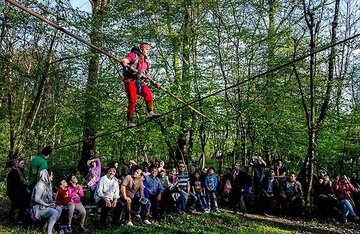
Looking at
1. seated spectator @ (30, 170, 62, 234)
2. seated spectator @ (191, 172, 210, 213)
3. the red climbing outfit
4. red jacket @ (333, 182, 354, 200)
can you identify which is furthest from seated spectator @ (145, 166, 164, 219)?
red jacket @ (333, 182, 354, 200)

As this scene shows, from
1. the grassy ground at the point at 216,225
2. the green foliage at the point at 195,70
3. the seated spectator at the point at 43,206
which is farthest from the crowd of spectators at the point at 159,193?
the green foliage at the point at 195,70

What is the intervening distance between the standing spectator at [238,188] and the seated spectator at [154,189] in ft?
7.72

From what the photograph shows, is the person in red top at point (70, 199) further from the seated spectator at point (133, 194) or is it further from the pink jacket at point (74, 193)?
the seated spectator at point (133, 194)

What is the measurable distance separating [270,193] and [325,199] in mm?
1360

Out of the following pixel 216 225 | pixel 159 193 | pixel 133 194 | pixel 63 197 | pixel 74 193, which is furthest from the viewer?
pixel 159 193

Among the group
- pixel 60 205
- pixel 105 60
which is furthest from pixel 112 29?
pixel 60 205

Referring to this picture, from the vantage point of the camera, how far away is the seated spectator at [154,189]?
28.5 ft

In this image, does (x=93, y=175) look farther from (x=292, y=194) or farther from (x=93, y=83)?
(x=292, y=194)

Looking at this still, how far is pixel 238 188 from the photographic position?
10.4m

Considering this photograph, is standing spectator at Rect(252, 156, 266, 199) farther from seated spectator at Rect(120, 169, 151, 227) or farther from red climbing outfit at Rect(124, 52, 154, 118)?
red climbing outfit at Rect(124, 52, 154, 118)

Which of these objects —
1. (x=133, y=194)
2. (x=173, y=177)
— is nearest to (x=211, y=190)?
(x=173, y=177)

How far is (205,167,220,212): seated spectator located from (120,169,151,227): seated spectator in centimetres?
203

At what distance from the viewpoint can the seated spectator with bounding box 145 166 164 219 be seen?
8688mm

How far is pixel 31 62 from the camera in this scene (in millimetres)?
14109
